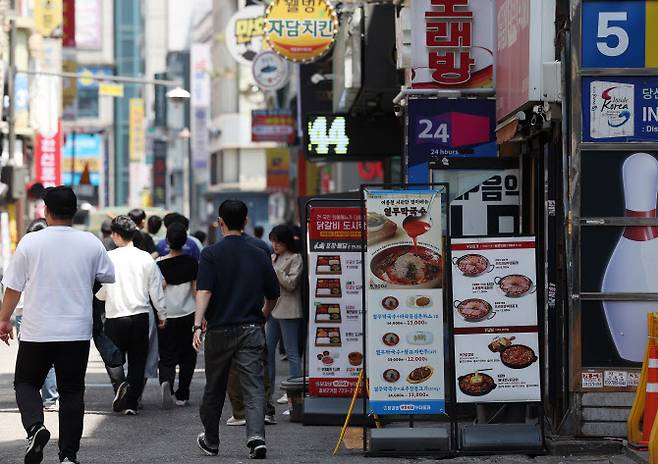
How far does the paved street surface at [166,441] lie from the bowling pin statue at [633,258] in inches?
37.6

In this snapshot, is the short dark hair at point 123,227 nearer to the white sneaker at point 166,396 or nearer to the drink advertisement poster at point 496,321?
the white sneaker at point 166,396

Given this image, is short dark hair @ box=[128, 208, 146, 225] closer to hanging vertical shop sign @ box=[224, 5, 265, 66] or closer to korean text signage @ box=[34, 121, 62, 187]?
hanging vertical shop sign @ box=[224, 5, 265, 66]

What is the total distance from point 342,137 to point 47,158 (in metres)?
35.7

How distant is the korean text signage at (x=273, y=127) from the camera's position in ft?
158

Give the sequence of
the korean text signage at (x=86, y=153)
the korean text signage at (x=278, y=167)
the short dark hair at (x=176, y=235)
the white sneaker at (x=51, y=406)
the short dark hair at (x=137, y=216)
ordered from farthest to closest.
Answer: the korean text signage at (x=86, y=153) < the korean text signage at (x=278, y=167) < the short dark hair at (x=137, y=216) < the short dark hair at (x=176, y=235) < the white sneaker at (x=51, y=406)

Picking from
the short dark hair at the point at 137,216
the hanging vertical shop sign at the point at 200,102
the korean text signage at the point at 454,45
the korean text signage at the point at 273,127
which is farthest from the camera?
the hanging vertical shop sign at the point at 200,102

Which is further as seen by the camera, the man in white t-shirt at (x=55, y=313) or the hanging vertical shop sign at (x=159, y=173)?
the hanging vertical shop sign at (x=159, y=173)

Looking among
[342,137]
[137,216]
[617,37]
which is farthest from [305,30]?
[617,37]

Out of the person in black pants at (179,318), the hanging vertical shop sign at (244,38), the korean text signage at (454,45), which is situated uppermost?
the hanging vertical shop sign at (244,38)

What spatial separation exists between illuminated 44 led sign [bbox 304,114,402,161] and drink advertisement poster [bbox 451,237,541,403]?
10.5 metres

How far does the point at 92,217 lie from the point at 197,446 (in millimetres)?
42261

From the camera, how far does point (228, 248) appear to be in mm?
11414

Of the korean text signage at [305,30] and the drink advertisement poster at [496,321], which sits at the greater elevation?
the korean text signage at [305,30]

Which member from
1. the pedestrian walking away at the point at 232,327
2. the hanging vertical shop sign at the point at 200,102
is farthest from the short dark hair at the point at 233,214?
the hanging vertical shop sign at the point at 200,102
